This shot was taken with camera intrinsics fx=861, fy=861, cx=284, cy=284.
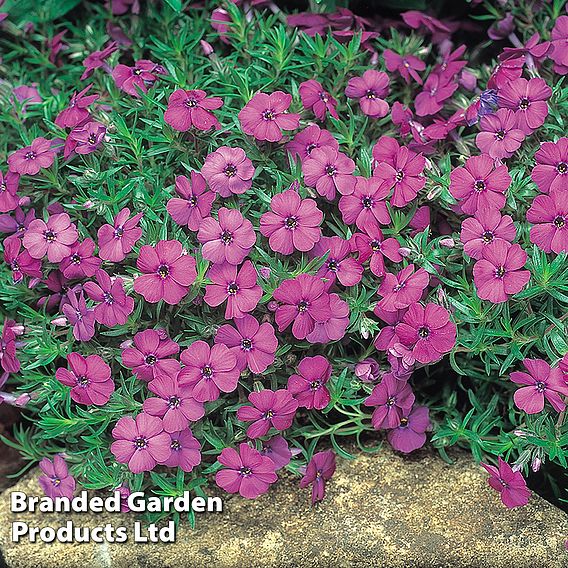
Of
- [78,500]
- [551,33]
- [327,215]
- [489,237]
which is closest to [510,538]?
[489,237]

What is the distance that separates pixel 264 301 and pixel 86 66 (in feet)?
3.55

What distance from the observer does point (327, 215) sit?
7.92 feet

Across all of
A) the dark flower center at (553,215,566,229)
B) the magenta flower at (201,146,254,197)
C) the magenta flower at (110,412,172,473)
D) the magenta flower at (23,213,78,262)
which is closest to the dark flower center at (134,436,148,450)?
the magenta flower at (110,412,172,473)

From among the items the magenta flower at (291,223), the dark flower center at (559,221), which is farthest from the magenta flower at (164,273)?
the dark flower center at (559,221)

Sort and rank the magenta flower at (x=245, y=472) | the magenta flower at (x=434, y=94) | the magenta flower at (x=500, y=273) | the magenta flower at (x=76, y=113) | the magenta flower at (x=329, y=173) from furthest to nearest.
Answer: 1. the magenta flower at (x=434, y=94)
2. the magenta flower at (x=76, y=113)
3. the magenta flower at (x=329, y=173)
4. the magenta flower at (x=245, y=472)
5. the magenta flower at (x=500, y=273)

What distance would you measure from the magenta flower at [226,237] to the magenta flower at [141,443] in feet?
1.41

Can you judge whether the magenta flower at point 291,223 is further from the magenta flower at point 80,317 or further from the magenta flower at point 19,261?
the magenta flower at point 19,261

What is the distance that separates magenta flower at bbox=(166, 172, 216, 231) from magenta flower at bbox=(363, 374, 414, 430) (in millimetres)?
630

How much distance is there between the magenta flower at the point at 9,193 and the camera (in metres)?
2.41

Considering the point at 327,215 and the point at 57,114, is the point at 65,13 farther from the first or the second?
the point at 327,215

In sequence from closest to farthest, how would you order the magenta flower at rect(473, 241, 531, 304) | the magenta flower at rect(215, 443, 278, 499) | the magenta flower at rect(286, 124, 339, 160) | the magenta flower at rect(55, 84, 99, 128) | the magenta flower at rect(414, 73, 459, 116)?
the magenta flower at rect(473, 241, 531, 304), the magenta flower at rect(215, 443, 278, 499), the magenta flower at rect(286, 124, 339, 160), the magenta flower at rect(55, 84, 99, 128), the magenta flower at rect(414, 73, 459, 116)

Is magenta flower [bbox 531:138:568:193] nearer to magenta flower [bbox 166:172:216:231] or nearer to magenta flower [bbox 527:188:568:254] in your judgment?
magenta flower [bbox 527:188:568:254]

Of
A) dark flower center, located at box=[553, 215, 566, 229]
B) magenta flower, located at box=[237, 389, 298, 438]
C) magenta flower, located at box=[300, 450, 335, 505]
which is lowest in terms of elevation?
magenta flower, located at box=[300, 450, 335, 505]

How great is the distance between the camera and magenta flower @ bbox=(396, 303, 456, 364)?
2055 millimetres
